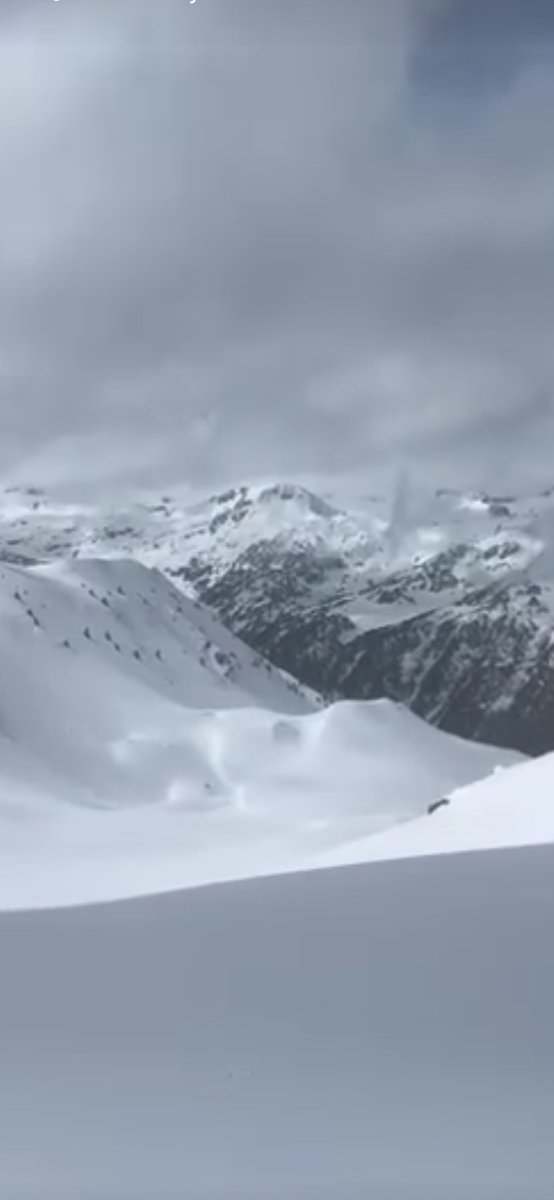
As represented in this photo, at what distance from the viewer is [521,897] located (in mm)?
14258

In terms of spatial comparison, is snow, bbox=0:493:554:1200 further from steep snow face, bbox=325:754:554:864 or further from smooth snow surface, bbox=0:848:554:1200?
steep snow face, bbox=325:754:554:864

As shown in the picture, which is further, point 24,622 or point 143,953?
point 24,622

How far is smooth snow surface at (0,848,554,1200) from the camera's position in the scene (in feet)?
24.9

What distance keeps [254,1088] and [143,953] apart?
4870 millimetres

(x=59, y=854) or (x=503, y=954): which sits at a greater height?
(x=59, y=854)

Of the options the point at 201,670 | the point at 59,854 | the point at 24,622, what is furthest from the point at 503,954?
the point at 201,670

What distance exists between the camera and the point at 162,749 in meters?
96.0

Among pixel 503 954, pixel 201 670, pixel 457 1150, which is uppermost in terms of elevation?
pixel 201 670

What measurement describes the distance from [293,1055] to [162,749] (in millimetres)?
86925

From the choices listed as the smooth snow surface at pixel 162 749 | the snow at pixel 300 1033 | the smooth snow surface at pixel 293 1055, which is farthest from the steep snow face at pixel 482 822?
the smooth snow surface at pixel 293 1055

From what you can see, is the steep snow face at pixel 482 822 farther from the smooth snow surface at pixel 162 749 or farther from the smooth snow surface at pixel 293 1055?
the smooth snow surface at pixel 293 1055

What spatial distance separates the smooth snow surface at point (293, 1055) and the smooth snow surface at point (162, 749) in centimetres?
2736

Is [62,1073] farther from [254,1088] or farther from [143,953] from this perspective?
[143,953]

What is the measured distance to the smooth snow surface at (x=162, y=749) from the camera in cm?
6081
